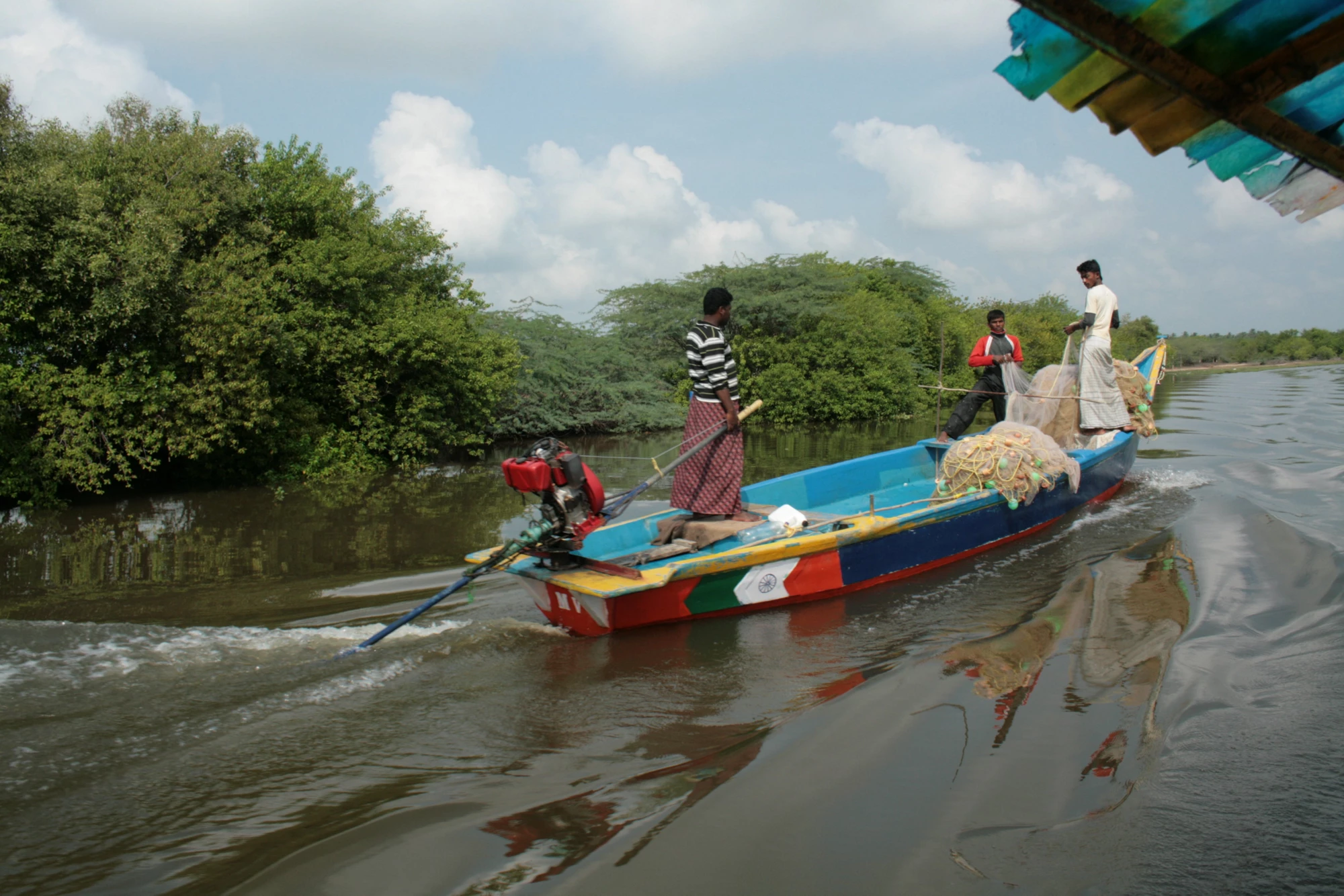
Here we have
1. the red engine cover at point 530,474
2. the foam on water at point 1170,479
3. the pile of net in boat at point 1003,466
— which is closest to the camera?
the red engine cover at point 530,474

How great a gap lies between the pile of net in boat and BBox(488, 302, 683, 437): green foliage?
9.41m

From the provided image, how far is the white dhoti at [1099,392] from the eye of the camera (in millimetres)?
8820

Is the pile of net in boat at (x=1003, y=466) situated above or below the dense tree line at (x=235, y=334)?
below

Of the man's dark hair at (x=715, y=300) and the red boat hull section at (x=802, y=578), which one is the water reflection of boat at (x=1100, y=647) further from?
the man's dark hair at (x=715, y=300)

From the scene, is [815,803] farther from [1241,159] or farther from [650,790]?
[1241,159]

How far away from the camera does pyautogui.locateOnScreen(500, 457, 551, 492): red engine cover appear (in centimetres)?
475

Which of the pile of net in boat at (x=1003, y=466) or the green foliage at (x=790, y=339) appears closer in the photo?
the pile of net in boat at (x=1003, y=466)

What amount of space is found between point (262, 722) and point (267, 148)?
11604 mm

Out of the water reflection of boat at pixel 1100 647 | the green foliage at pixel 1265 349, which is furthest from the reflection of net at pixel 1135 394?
the green foliage at pixel 1265 349

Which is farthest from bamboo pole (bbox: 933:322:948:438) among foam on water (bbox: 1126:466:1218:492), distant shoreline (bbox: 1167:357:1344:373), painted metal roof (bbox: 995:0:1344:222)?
distant shoreline (bbox: 1167:357:1344:373)

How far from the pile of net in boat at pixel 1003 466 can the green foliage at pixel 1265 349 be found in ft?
205

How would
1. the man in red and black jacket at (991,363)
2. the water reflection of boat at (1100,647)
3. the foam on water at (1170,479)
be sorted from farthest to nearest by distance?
1. the foam on water at (1170,479)
2. the man in red and black jacket at (991,363)
3. the water reflection of boat at (1100,647)

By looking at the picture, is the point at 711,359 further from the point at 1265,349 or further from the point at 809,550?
the point at 1265,349

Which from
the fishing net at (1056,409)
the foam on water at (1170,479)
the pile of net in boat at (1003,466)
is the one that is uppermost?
the fishing net at (1056,409)
